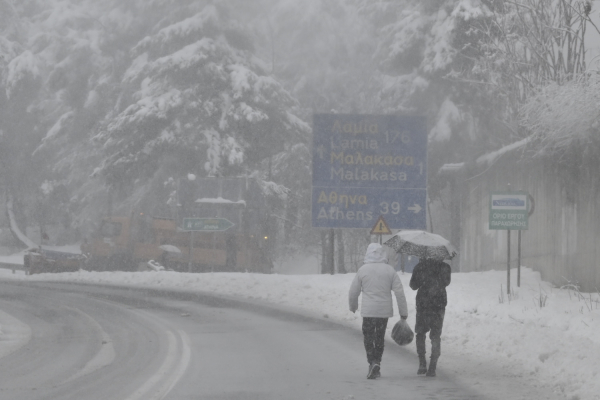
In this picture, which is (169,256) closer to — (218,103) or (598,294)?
(218,103)

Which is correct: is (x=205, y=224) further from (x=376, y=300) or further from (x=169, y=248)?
(x=376, y=300)

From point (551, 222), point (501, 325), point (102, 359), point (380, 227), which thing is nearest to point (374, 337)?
point (501, 325)

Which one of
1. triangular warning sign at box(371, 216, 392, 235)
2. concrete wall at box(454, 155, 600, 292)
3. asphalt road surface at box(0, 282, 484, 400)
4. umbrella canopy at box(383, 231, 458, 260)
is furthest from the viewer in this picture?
triangular warning sign at box(371, 216, 392, 235)

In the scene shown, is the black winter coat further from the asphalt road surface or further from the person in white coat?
the asphalt road surface

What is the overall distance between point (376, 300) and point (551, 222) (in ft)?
33.7

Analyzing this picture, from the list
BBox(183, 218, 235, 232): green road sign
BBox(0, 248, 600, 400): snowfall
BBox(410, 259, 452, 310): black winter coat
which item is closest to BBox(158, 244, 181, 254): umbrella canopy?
BBox(183, 218, 235, 232): green road sign

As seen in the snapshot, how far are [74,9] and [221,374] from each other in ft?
163

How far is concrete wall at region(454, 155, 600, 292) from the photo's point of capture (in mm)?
17500

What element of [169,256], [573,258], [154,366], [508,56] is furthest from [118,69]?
[154,366]

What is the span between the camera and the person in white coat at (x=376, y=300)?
1062cm

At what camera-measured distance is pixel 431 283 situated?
11.0 metres

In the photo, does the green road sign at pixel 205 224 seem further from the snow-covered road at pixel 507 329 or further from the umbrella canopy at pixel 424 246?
the umbrella canopy at pixel 424 246

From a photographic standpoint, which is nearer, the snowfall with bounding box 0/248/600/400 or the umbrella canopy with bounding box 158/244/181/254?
the snowfall with bounding box 0/248/600/400

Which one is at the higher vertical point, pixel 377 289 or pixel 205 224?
pixel 205 224
